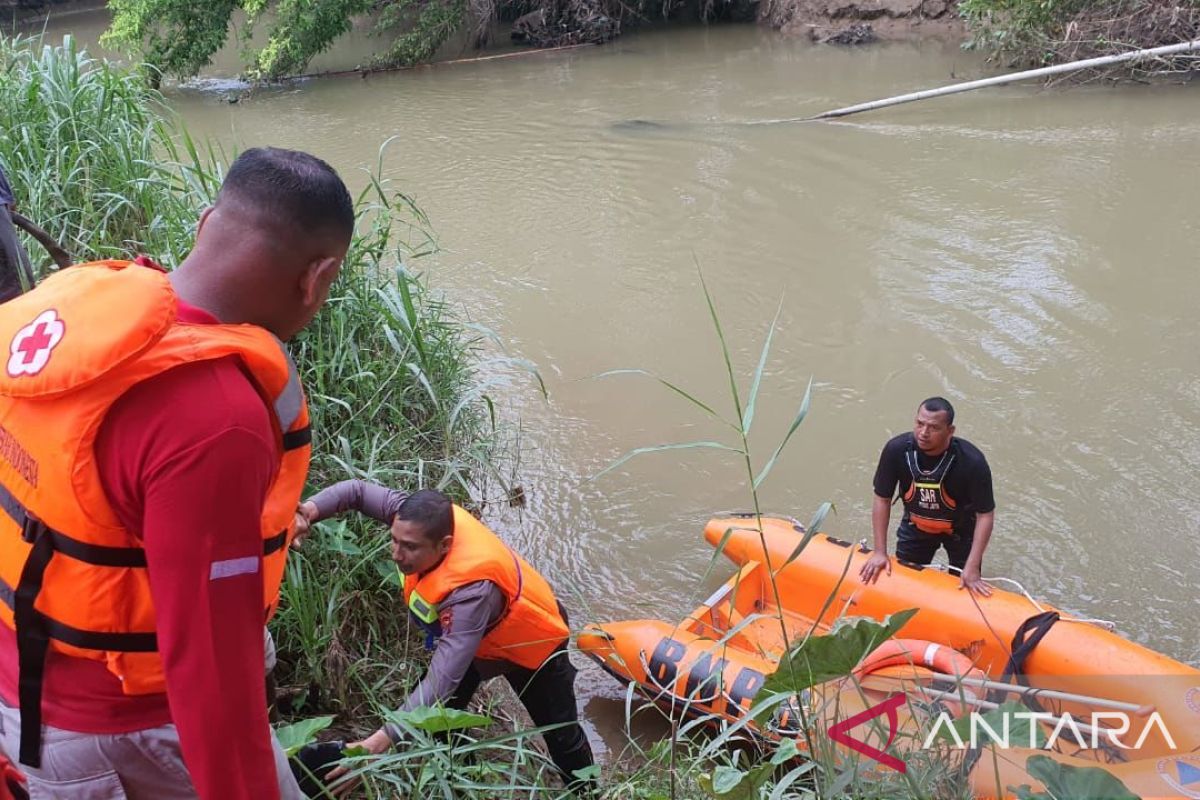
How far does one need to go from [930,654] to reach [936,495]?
30.1 inches

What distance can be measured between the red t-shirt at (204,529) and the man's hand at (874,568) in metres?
2.92

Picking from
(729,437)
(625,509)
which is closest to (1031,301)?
(729,437)

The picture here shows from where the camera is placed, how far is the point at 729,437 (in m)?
5.38

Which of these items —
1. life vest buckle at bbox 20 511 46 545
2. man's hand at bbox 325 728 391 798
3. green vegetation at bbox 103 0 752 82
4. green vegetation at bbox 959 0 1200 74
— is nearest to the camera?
life vest buckle at bbox 20 511 46 545

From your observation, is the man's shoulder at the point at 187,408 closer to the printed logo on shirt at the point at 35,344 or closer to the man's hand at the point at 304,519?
the printed logo on shirt at the point at 35,344

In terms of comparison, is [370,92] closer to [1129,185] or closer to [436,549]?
[1129,185]

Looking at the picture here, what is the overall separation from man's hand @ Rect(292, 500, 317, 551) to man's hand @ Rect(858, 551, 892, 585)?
2.14m

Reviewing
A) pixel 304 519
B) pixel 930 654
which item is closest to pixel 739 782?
pixel 304 519

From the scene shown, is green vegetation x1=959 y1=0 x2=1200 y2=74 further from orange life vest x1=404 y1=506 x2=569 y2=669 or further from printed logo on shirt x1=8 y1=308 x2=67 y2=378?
printed logo on shirt x1=8 y1=308 x2=67 y2=378

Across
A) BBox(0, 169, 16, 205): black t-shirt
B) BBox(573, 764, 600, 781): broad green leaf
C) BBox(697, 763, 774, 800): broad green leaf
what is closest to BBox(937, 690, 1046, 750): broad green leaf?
BBox(697, 763, 774, 800): broad green leaf

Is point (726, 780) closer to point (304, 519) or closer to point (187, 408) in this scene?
point (187, 408)

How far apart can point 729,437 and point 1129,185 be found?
4990mm

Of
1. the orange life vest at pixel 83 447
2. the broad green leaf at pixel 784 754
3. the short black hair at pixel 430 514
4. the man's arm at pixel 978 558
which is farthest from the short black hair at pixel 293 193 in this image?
the man's arm at pixel 978 558

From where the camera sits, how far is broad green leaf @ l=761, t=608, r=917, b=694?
1.55m
